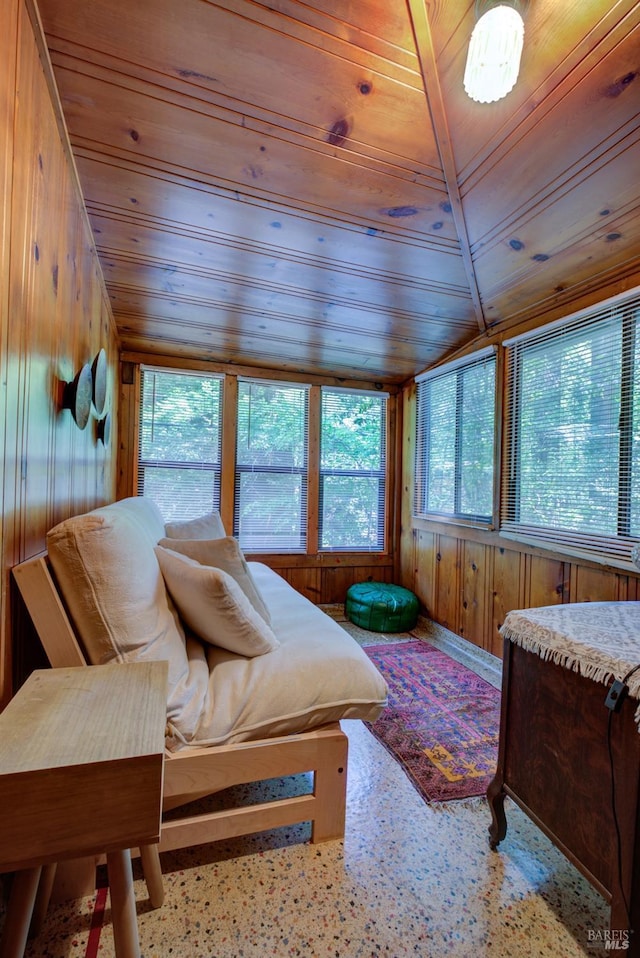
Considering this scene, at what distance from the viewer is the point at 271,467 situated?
3.54 metres

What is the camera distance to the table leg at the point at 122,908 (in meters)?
0.83

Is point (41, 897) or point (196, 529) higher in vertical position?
point (196, 529)

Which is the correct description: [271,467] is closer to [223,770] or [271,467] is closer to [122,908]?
[223,770]

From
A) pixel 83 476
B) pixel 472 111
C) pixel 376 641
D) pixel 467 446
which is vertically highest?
pixel 472 111

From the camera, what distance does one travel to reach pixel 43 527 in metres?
1.25

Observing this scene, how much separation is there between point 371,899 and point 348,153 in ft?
8.10

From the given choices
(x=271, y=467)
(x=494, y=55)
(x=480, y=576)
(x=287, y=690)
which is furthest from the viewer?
(x=271, y=467)

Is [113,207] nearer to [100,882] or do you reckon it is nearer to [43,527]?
[43,527]

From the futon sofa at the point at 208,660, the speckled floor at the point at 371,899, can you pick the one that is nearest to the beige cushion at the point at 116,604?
the futon sofa at the point at 208,660

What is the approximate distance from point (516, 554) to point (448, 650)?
3.20 ft

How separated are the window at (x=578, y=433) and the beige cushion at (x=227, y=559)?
1685 mm

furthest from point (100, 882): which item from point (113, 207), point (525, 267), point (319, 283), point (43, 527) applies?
point (525, 267)

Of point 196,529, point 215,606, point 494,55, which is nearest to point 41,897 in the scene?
point 215,606

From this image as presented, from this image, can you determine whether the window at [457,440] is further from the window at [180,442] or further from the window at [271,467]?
the window at [180,442]
